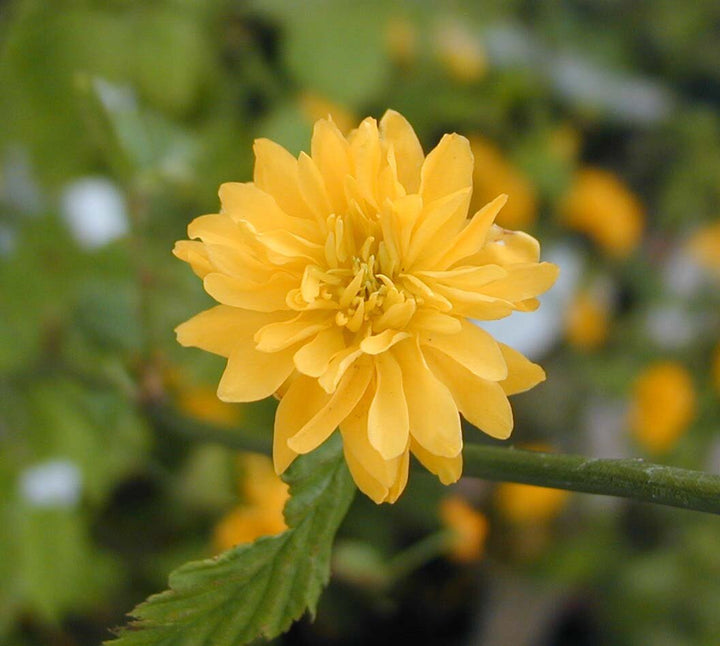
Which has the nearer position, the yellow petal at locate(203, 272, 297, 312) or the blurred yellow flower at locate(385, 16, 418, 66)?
the yellow petal at locate(203, 272, 297, 312)

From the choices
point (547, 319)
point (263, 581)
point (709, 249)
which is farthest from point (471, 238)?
point (709, 249)

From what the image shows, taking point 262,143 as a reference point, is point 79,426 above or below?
below

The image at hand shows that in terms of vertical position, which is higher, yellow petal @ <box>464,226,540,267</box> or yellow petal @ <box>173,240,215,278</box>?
yellow petal @ <box>464,226,540,267</box>

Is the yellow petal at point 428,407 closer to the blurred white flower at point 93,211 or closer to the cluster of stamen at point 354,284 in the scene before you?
the cluster of stamen at point 354,284

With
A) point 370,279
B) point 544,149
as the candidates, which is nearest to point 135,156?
point 370,279

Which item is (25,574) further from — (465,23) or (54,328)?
(465,23)

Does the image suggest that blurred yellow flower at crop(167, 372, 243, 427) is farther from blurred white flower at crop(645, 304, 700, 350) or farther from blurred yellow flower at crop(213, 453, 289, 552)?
blurred white flower at crop(645, 304, 700, 350)

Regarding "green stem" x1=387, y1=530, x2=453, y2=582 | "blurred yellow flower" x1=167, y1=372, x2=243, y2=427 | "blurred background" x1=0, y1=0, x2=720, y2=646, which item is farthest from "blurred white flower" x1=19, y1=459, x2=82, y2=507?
"green stem" x1=387, y1=530, x2=453, y2=582

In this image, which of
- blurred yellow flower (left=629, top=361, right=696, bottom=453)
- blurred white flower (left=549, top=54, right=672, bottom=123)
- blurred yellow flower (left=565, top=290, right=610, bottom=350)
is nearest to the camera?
blurred yellow flower (left=629, top=361, right=696, bottom=453)
